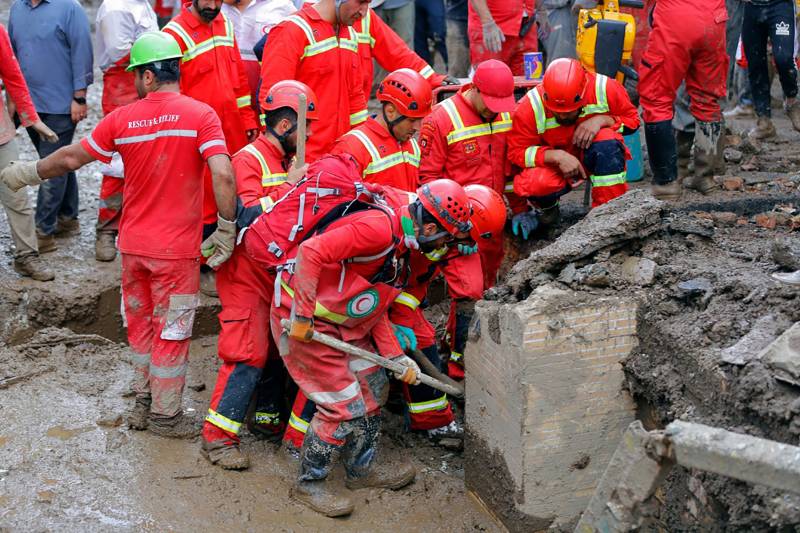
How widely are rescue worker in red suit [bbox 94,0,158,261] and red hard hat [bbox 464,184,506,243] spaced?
315 centimetres

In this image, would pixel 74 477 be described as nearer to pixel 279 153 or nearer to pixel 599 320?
pixel 279 153

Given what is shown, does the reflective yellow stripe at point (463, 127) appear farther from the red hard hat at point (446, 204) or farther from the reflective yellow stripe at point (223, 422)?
the reflective yellow stripe at point (223, 422)

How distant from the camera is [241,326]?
16.9 feet

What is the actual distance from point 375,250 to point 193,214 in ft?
4.02

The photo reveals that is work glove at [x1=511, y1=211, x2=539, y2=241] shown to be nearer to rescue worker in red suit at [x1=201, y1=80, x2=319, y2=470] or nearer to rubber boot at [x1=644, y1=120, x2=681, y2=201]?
rubber boot at [x1=644, y1=120, x2=681, y2=201]

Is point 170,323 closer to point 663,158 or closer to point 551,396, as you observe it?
point 551,396

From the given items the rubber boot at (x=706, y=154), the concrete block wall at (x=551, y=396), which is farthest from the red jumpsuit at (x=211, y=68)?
the rubber boot at (x=706, y=154)

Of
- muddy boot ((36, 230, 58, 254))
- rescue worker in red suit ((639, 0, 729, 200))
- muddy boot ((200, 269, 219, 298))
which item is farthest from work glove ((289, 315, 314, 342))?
rescue worker in red suit ((639, 0, 729, 200))

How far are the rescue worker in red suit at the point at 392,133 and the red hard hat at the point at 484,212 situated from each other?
2.09ft

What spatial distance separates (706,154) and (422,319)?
10.1 ft

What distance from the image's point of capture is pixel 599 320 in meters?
4.45

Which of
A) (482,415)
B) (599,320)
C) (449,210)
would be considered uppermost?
(449,210)

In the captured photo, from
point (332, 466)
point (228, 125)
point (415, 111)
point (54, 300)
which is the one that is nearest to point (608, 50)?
point (415, 111)

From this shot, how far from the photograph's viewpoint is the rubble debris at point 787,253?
4.42 metres
